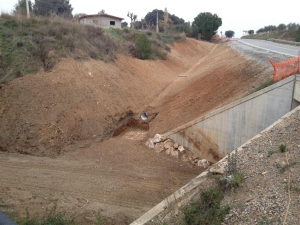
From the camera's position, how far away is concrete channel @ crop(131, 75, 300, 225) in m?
10.4

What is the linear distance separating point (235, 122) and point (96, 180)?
5.80m

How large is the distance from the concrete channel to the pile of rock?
0.75ft

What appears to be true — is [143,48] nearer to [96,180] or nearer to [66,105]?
[66,105]

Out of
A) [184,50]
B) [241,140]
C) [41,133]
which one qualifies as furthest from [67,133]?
[184,50]

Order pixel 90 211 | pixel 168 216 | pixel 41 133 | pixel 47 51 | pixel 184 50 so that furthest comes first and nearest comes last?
pixel 184 50 < pixel 47 51 < pixel 41 133 < pixel 90 211 < pixel 168 216

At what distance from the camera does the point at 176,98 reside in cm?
1683

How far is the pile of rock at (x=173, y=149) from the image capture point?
39.7ft

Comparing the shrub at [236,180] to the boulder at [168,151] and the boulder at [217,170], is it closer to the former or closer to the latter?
the boulder at [217,170]

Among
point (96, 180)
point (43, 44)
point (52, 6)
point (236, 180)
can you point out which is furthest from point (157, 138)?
point (52, 6)

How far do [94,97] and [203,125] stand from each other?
676 centimetres

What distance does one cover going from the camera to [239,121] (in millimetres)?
11234

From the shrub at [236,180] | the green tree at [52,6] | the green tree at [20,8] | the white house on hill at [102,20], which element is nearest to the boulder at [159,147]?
the shrub at [236,180]

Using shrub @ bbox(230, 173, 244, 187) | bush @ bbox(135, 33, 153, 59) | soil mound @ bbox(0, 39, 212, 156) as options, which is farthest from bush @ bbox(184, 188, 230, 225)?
bush @ bbox(135, 33, 153, 59)

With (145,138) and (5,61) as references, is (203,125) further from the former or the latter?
(5,61)
